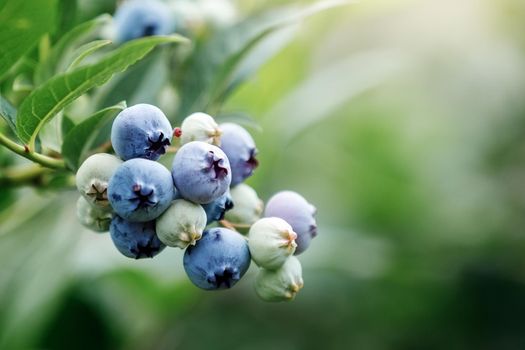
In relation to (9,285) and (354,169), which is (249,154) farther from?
(354,169)

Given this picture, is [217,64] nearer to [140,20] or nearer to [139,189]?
A: [140,20]

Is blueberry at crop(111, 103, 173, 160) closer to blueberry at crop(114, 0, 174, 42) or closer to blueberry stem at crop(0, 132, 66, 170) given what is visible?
blueberry stem at crop(0, 132, 66, 170)

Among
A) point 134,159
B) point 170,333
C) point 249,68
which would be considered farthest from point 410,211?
point 134,159

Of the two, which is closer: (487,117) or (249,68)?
(249,68)

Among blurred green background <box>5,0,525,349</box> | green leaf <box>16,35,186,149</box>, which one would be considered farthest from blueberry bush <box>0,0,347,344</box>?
blurred green background <box>5,0,525,349</box>

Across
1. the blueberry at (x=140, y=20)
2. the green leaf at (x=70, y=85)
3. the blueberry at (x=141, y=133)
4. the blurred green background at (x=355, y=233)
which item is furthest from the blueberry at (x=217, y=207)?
the blurred green background at (x=355, y=233)

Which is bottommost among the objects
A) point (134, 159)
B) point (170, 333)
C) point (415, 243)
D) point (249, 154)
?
point (134, 159)

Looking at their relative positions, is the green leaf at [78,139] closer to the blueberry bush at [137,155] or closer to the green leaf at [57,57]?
the blueberry bush at [137,155]
